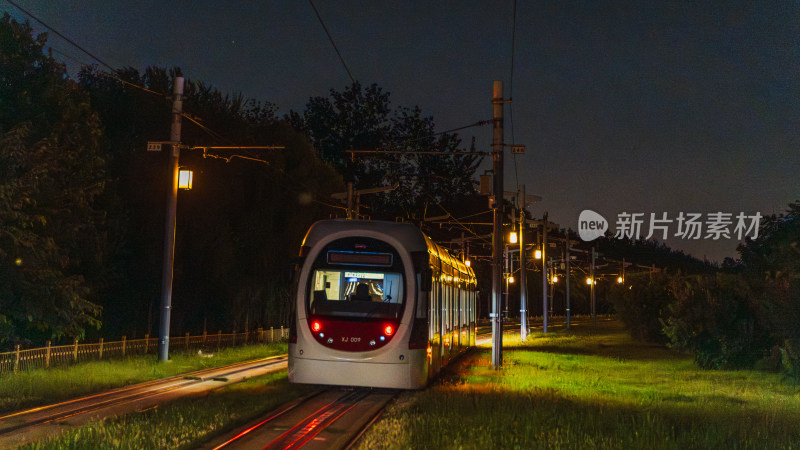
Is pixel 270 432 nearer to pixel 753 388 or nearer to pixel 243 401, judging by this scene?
pixel 243 401

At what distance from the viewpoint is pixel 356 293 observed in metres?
16.4

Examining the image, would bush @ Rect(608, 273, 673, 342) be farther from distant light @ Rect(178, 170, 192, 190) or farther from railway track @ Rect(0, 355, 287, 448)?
distant light @ Rect(178, 170, 192, 190)

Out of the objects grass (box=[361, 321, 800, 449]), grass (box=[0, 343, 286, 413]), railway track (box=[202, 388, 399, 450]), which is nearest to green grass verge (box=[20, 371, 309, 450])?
railway track (box=[202, 388, 399, 450])

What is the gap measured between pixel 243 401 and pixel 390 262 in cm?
393

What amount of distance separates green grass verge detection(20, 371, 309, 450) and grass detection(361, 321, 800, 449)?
2411mm

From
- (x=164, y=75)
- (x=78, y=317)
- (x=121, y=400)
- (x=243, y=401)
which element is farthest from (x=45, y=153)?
(x=164, y=75)

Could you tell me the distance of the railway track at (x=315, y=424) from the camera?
456 inches

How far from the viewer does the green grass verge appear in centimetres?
1080

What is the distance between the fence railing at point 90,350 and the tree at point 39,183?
63 centimetres

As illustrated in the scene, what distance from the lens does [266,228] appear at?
44.5 metres

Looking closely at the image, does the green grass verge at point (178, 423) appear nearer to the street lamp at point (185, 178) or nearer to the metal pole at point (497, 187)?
the metal pole at point (497, 187)

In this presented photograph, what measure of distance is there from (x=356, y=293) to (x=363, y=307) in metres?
0.33

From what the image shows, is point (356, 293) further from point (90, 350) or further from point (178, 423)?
point (90, 350)

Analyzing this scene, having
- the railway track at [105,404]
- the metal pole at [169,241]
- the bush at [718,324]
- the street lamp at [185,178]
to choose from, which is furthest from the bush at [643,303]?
the metal pole at [169,241]
